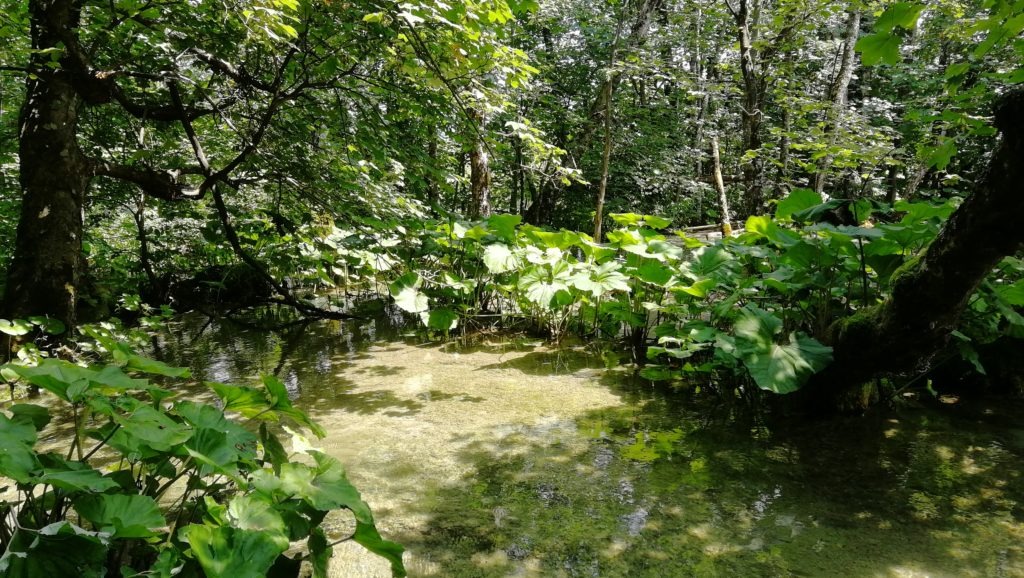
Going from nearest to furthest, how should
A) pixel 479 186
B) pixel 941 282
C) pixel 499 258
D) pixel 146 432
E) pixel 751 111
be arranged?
1. pixel 146 432
2. pixel 941 282
3. pixel 499 258
4. pixel 479 186
5. pixel 751 111

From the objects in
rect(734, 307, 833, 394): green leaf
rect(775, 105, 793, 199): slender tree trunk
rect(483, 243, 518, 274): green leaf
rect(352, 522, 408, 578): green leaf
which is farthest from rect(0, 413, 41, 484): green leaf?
rect(775, 105, 793, 199): slender tree trunk

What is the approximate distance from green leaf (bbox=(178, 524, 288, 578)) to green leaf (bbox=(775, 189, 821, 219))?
2.68m

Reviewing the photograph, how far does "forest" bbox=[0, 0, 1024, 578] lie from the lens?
1090mm

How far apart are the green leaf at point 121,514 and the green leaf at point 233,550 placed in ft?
0.20

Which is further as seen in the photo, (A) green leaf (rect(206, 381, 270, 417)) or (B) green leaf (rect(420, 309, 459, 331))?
(B) green leaf (rect(420, 309, 459, 331))

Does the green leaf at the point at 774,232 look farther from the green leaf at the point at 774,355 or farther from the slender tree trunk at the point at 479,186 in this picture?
the slender tree trunk at the point at 479,186

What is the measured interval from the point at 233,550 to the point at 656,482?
1.45 meters

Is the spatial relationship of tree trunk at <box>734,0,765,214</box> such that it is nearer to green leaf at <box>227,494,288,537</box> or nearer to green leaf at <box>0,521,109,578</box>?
green leaf at <box>227,494,288,537</box>

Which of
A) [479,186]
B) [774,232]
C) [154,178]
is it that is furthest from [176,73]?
[774,232]

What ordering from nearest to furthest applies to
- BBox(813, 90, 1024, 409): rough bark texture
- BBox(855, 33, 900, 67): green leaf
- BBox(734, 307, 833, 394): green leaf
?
BBox(855, 33, 900, 67): green leaf, BBox(813, 90, 1024, 409): rough bark texture, BBox(734, 307, 833, 394): green leaf

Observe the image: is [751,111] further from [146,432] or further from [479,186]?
[146,432]

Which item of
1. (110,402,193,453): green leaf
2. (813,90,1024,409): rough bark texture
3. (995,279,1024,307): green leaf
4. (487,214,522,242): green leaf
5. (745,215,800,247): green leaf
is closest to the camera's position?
(110,402,193,453): green leaf

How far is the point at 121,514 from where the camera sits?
870 millimetres

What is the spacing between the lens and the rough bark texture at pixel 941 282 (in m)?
1.42
